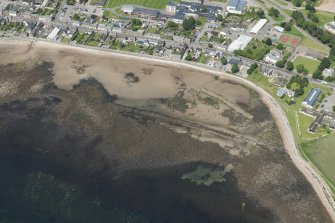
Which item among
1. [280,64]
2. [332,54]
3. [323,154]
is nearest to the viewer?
[323,154]

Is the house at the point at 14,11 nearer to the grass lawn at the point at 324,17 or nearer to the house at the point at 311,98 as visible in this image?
the house at the point at 311,98

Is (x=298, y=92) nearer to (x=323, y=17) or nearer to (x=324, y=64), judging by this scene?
(x=324, y=64)

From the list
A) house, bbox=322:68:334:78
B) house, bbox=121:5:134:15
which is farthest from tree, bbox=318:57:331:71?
house, bbox=121:5:134:15

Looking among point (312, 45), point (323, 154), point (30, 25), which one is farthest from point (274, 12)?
point (30, 25)

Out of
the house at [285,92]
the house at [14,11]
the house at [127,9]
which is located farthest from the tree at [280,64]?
the house at [14,11]

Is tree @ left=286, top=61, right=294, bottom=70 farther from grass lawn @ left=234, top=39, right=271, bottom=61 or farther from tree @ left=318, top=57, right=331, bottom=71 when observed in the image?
grass lawn @ left=234, top=39, right=271, bottom=61
